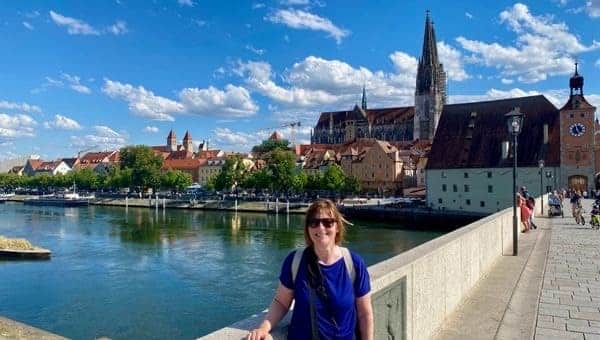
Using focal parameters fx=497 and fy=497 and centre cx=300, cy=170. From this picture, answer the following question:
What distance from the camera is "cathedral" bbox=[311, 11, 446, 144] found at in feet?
375

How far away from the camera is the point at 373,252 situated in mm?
33625

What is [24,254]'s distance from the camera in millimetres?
31391

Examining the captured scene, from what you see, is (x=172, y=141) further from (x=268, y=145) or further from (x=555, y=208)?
(x=555, y=208)

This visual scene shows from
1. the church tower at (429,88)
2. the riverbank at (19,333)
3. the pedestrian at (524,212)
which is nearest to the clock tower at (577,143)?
the pedestrian at (524,212)

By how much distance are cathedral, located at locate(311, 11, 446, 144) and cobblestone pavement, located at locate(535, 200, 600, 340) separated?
10127 centimetres

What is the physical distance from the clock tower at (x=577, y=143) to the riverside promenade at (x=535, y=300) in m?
44.8

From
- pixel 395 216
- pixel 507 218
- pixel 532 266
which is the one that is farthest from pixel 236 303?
pixel 395 216

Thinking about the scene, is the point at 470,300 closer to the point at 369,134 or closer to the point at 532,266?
the point at 532,266

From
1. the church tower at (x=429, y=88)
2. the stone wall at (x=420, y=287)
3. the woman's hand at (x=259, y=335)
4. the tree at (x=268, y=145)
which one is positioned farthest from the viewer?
the tree at (x=268, y=145)

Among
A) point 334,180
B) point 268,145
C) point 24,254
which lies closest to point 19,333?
point 24,254

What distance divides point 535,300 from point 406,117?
122m

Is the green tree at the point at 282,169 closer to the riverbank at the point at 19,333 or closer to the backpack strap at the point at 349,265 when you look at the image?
the riverbank at the point at 19,333

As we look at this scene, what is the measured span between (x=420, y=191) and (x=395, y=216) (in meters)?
19.4

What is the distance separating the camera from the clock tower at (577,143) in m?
51.5
